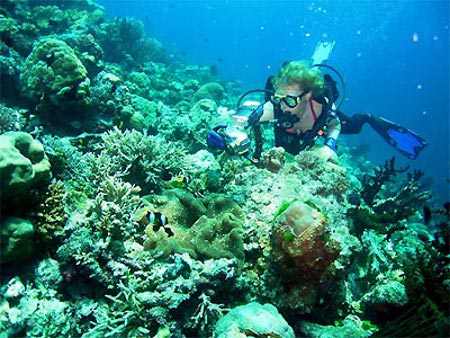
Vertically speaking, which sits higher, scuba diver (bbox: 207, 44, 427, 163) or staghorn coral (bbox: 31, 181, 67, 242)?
scuba diver (bbox: 207, 44, 427, 163)

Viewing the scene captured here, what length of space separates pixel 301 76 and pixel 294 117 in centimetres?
81

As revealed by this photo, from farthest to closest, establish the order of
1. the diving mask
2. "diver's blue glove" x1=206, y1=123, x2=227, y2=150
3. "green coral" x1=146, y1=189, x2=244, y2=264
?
1. the diving mask
2. "diver's blue glove" x1=206, y1=123, x2=227, y2=150
3. "green coral" x1=146, y1=189, x2=244, y2=264

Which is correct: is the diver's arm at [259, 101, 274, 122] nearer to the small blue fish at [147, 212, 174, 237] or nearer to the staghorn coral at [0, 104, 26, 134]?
the small blue fish at [147, 212, 174, 237]

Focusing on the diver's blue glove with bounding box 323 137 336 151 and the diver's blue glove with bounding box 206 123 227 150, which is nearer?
the diver's blue glove with bounding box 206 123 227 150

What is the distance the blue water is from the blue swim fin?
63619 mm

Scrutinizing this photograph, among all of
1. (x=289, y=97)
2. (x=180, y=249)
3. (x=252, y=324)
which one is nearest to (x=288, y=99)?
(x=289, y=97)

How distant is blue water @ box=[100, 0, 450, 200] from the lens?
7950 cm

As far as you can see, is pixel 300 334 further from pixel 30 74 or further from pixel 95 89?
pixel 30 74

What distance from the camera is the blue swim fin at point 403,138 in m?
7.65

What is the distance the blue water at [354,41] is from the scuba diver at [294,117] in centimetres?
6521

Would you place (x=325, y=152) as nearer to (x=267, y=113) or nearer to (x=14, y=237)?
(x=267, y=113)

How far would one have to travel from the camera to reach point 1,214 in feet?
9.34

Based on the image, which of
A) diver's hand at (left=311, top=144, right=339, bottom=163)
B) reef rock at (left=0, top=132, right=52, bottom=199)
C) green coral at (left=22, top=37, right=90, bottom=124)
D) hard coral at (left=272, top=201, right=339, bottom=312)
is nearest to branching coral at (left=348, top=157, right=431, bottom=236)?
diver's hand at (left=311, top=144, right=339, bottom=163)

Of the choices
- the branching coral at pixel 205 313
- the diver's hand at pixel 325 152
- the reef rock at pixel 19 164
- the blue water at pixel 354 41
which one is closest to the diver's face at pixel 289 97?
the diver's hand at pixel 325 152
